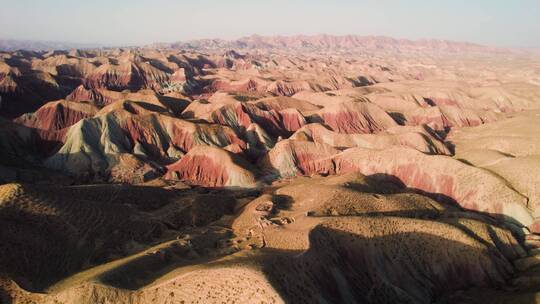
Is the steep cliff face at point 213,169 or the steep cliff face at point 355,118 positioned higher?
the steep cliff face at point 355,118

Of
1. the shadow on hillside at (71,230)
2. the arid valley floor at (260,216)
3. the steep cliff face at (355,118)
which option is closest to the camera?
the arid valley floor at (260,216)

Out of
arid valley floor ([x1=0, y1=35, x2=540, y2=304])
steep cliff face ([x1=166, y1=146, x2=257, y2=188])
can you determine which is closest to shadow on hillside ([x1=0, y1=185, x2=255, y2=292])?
arid valley floor ([x1=0, y1=35, x2=540, y2=304])

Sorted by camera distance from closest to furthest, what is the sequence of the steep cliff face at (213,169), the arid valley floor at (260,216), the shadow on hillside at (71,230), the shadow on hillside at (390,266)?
the arid valley floor at (260,216) → the shadow on hillside at (390,266) → the shadow on hillside at (71,230) → the steep cliff face at (213,169)

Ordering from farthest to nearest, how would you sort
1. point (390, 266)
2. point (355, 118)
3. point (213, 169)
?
point (355, 118)
point (213, 169)
point (390, 266)

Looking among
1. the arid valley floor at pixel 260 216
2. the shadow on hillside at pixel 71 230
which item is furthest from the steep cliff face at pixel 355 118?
the shadow on hillside at pixel 71 230

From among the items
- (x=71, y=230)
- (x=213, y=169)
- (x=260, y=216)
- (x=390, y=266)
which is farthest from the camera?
(x=213, y=169)

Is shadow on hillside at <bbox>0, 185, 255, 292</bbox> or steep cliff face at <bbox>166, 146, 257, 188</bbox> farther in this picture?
steep cliff face at <bbox>166, 146, 257, 188</bbox>

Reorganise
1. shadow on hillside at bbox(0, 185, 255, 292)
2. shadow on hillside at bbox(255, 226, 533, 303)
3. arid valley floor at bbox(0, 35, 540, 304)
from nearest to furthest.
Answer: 1. arid valley floor at bbox(0, 35, 540, 304)
2. shadow on hillside at bbox(255, 226, 533, 303)
3. shadow on hillside at bbox(0, 185, 255, 292)

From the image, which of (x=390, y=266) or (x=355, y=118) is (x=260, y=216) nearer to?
(x=390, y=266)

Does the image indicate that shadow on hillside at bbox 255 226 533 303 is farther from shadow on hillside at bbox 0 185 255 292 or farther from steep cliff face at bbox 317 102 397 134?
steep cliff face at bbox 317 102 397 134

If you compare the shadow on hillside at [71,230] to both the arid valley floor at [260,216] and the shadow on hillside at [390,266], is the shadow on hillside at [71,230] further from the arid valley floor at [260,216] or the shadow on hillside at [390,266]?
the shadow on hillside at [390,266]

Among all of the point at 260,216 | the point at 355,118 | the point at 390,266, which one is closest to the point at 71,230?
the point at 260,216

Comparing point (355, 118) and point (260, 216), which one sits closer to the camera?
point (260, 216)
